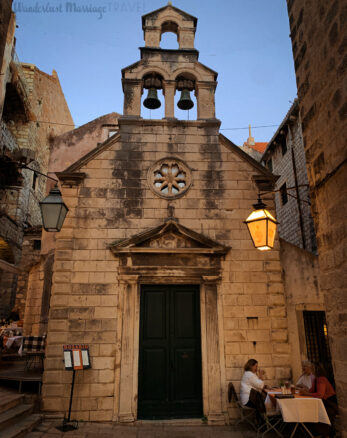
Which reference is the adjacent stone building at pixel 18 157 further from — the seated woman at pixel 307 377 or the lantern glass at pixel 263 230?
the seated woman at pixel 307 377

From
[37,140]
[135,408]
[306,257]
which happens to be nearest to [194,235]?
[306,257]

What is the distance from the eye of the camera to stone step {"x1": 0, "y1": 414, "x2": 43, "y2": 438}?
535cm

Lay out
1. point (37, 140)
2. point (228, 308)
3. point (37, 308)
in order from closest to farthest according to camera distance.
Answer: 1. point (228, 308)
2. point (37, 308)
3. point (37, 140)

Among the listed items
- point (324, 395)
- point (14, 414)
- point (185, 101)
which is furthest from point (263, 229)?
point (14, 414)

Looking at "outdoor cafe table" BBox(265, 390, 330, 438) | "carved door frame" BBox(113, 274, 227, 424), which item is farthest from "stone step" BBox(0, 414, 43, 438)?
"outdoor cafe table" BBox(265, 390, 330, 438)

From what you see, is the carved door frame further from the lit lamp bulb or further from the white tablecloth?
the lit lamp bulb

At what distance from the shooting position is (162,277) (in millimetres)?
7316

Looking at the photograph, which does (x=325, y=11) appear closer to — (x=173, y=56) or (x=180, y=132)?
(x=180, y=132)

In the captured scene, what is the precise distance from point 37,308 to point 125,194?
4.59 m

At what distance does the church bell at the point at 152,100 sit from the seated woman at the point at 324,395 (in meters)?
7.06

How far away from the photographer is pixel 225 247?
739 centimetres

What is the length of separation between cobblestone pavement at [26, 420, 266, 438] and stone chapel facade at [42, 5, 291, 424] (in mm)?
237

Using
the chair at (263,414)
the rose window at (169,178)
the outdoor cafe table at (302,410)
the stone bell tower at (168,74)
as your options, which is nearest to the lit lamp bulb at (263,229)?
the outdoor cafe table at (302,410)

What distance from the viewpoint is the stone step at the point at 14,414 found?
5.56 metres
